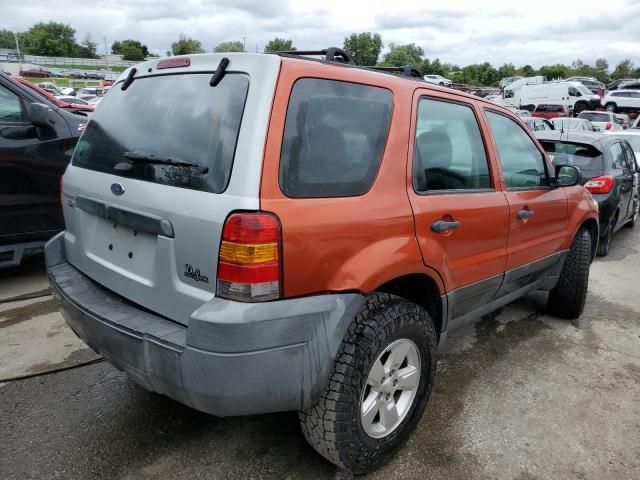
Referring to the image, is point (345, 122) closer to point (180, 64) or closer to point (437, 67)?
point (180, 64)

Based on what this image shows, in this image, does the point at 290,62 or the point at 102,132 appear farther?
the point at 102,132

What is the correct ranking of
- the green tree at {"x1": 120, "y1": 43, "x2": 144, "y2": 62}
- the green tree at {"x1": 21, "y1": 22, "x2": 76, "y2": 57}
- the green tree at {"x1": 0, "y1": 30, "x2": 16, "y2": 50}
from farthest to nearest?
the green tree at {"x1": 0, "y1": 30, "x2": 16, "y2": 50} → the green tree at {"x1": 21, "y1": 22, "x2": 76, "y2": 57} → the green tree at {"x1": 120, "y1": 43, "x2": 144, "y2": 62}

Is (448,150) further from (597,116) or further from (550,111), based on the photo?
(550,111)

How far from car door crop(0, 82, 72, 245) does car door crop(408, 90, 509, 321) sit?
11.5 ft

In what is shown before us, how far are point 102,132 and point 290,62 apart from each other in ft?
3.67

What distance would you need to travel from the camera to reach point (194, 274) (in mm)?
1910

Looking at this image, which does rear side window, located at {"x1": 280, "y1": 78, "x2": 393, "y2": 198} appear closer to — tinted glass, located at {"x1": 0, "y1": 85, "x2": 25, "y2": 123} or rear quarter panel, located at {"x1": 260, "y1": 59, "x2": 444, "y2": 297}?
rear quarter panel, located at {"x1": 260, "y1": 59, "x2": 444, "y2": 297}

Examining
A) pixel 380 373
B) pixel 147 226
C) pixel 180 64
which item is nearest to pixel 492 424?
pixel 380 373

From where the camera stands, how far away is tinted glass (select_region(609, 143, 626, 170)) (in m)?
6.40

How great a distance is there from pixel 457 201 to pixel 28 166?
3.70 m

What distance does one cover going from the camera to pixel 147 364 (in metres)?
1.94

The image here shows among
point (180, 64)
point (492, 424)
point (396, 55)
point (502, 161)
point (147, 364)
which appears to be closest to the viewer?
point (147, 364)

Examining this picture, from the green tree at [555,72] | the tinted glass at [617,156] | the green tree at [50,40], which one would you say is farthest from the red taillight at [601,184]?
the green tree at [50,40]

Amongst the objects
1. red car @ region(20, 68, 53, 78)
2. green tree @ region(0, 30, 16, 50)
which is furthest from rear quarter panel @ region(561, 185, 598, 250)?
green tree @ region(0, 30, 16, 50)
